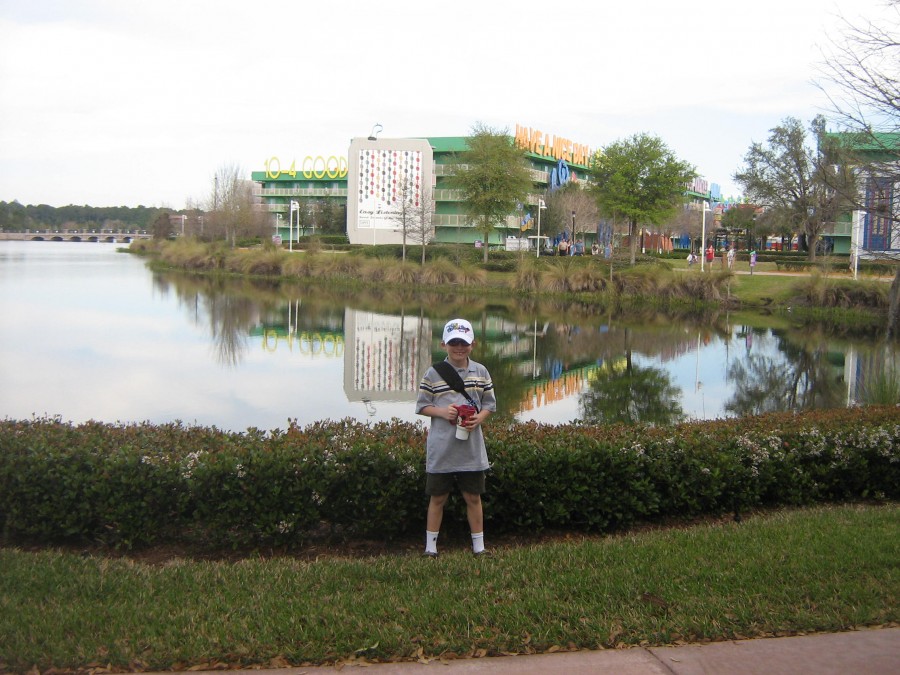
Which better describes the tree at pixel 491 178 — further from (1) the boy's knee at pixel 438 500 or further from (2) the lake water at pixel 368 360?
(1) the boy's knee at pixel 438 500

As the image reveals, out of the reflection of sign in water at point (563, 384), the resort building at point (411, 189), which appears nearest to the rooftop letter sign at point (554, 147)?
the resort building at point (411, 189)

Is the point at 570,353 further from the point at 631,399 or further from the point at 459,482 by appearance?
the point at 459,482

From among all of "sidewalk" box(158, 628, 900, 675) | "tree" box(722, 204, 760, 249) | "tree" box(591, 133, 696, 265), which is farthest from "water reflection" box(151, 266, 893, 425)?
"tree" box(722, 204, 760, 249)

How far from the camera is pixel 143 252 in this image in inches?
3433

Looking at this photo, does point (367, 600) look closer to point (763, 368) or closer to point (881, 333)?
point (763, 368)

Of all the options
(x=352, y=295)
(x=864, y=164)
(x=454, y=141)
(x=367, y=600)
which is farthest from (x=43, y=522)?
(x=454, y=141)

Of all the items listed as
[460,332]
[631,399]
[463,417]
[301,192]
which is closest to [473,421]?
[463,417]

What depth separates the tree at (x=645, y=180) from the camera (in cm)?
4994

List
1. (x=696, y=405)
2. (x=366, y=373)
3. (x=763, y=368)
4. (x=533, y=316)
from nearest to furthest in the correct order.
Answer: (x=696, y=405) → (x=366, y=373) → (x=763, y=368) → (x=533, y=316)

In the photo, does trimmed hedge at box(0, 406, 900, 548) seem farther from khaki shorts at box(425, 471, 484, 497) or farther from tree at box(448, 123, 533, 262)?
tree at box(448, 123, 533, 262)

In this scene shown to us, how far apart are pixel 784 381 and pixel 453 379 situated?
14759 mm

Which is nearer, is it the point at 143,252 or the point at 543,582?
the point at 543,582

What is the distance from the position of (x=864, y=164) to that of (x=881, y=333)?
1981 cm

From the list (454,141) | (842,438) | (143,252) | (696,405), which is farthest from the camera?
(143,252)
